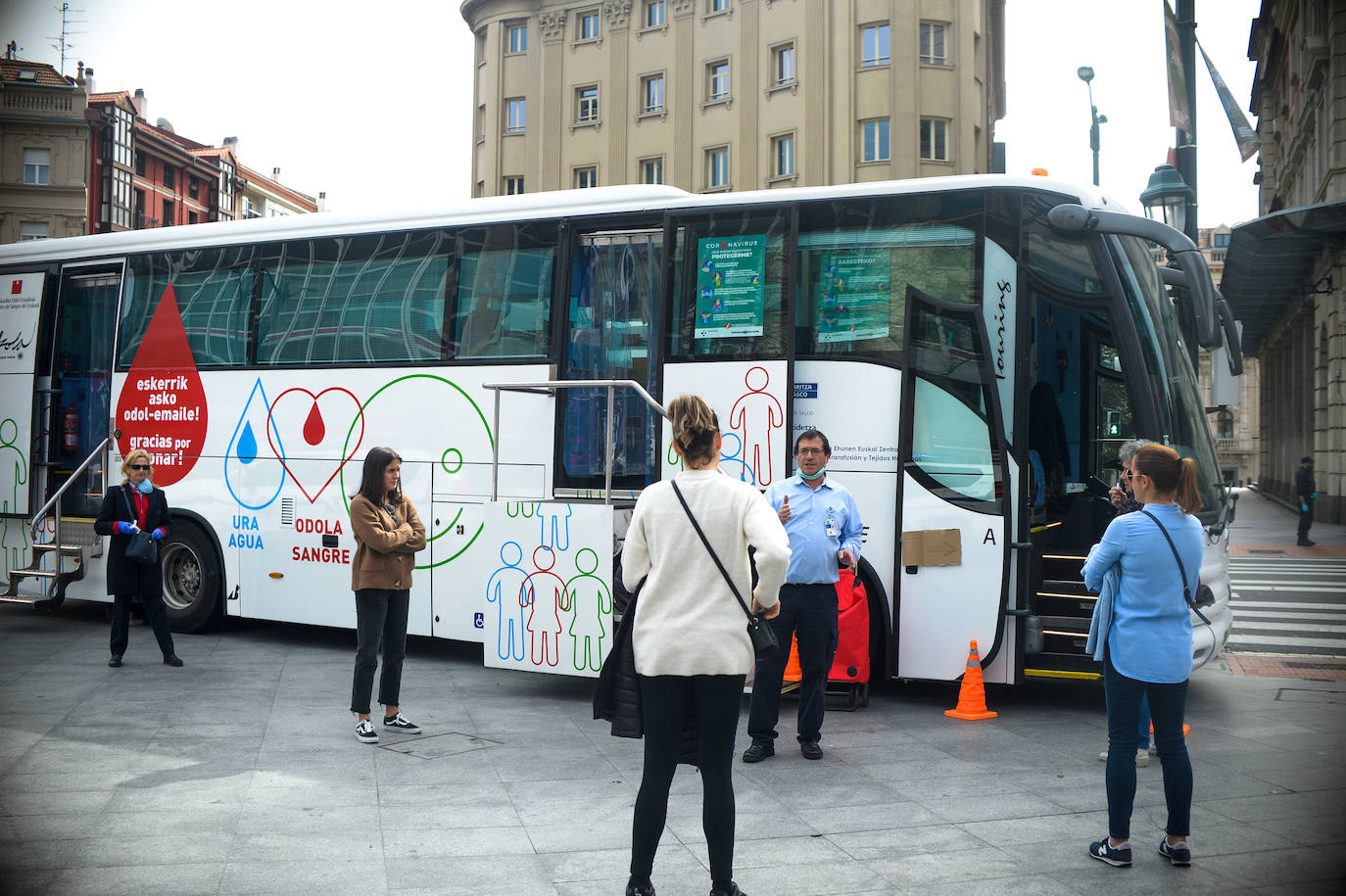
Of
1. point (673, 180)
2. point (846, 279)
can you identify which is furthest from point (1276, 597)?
point (673, 180)

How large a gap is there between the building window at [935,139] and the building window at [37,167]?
31.2 meters

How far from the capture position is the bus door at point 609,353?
870 cm

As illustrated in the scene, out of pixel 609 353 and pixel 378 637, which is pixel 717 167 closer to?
pixel 609 353

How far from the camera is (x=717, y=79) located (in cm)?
3884

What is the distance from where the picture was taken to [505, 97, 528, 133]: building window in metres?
42.2

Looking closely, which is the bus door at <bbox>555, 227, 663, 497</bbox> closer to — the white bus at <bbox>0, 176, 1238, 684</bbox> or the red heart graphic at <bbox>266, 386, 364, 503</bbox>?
the white bus at <bbox>0, 176, 1238, 684</bbox>

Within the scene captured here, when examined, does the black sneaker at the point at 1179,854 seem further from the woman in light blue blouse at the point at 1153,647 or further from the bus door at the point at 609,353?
the bus door at the point at 609,353

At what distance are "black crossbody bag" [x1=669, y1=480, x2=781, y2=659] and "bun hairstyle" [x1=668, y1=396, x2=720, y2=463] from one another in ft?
0.47

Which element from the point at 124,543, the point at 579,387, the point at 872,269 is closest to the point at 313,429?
the point at 124,543

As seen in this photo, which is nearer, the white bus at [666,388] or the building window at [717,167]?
the white bus at [666,388]

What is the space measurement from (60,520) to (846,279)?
797 cm

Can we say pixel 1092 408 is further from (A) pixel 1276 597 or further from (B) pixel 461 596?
(A) pixel 1276 597

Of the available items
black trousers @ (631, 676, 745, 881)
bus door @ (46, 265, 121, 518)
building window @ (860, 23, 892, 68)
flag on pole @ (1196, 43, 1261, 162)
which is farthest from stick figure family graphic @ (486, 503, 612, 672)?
building window @ (860, 23, 892, 68)

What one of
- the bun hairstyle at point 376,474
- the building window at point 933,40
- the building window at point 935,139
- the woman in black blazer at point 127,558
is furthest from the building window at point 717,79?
the bun hairstyle at point 376,474
